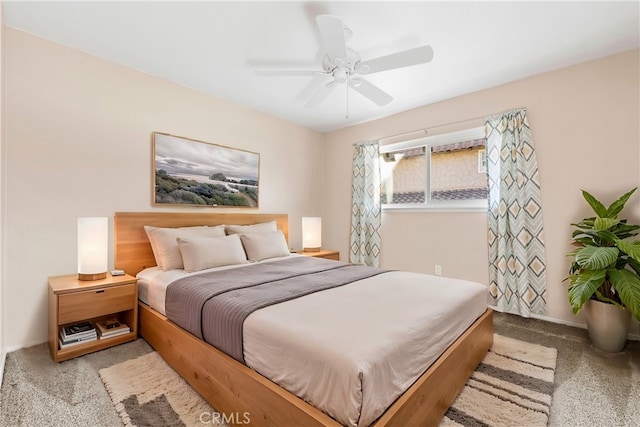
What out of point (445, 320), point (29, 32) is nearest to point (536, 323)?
point (445, 320)

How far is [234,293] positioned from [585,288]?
254cm

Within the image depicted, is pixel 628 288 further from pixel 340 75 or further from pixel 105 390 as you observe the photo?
pixel 105 390

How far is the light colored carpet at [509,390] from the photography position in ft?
4.95

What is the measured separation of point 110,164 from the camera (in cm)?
267

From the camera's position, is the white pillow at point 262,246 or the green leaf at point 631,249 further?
the white pillow at point 262,246

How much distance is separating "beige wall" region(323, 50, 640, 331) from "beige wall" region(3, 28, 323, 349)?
3.15 meters

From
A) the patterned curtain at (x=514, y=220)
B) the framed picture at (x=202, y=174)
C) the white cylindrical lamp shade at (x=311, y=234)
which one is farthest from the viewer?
the white cylindrical lamp shade at (x=311, y=234)

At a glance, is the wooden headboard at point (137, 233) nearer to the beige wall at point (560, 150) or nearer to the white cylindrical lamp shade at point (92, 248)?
the white cylindrical lamp shade at point (92, 248)

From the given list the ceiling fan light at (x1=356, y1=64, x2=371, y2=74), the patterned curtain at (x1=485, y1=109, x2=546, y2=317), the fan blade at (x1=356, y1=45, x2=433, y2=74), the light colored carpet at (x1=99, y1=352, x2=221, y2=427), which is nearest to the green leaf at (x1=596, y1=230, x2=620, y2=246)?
the patterned curtain at (x1=485, y1=109, x2=546, y2=317)

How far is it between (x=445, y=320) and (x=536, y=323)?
1.93 meters

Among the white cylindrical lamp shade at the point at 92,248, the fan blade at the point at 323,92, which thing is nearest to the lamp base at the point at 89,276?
the white cylindrical lamp shade at the point at 92,248

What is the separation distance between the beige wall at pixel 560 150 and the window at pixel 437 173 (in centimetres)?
17

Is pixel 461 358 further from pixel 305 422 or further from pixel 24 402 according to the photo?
pixel 24 402

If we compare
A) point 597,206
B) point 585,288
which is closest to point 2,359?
point 585,288
